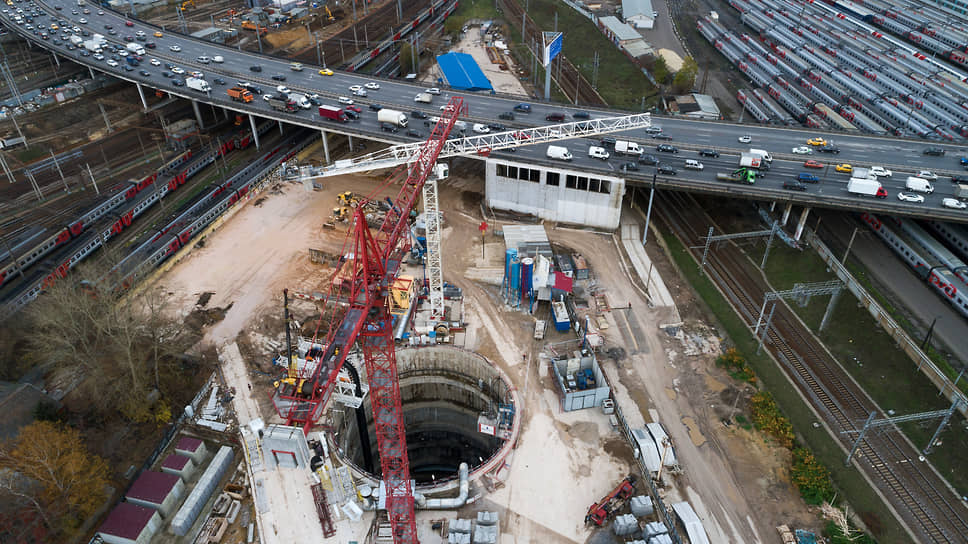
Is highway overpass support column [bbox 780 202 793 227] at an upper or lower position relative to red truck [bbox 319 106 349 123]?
lower

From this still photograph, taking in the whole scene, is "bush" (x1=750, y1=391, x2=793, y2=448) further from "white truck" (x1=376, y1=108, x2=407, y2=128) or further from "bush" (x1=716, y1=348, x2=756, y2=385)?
"white truck" (x1=376, y1=108, x2=407, y2=128)

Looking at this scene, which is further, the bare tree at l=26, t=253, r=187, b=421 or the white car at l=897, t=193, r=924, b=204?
the white car at l=897, t=193, r=924, b=204

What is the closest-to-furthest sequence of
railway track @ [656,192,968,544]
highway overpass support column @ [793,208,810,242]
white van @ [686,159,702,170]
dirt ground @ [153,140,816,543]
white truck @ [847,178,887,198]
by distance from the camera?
1. dirt ground @ [153,140,816,543]
2. railway track @ [656,192,968,544]
3. white truck @ [847,178,887,198]
4. highway overpass support column @ [793,208,810,242]
5. white van @ [686,159,702,170]

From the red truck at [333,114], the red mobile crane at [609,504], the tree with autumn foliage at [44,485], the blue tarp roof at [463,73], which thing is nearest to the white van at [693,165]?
the blue tarp roof at [463,73]

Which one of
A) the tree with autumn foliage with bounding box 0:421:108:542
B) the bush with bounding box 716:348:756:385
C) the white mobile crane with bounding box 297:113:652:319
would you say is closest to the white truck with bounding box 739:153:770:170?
the white mobile crane with bounding box 297:113:652:319

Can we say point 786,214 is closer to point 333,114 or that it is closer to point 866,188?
point 866,188
